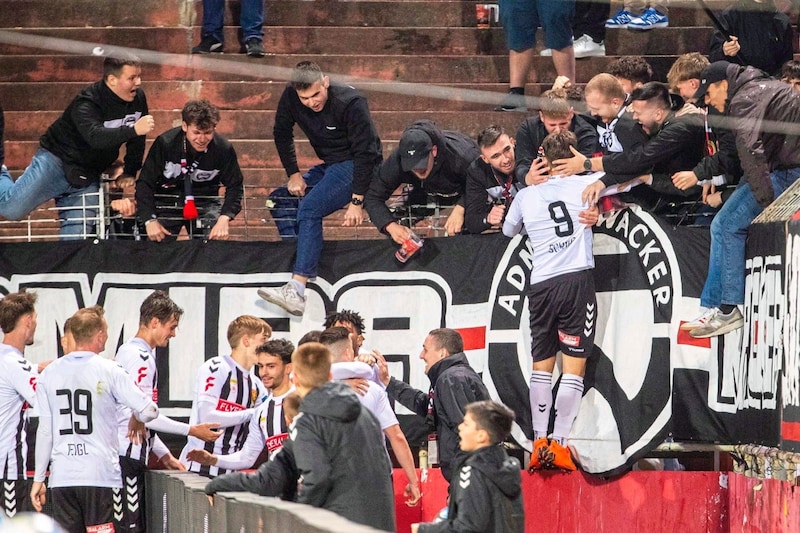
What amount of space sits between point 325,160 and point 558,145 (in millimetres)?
2447

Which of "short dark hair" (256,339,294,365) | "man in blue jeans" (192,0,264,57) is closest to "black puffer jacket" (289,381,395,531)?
"short dark hair" (256,339,294,365)

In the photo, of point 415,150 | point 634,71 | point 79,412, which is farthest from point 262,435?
point 634,71

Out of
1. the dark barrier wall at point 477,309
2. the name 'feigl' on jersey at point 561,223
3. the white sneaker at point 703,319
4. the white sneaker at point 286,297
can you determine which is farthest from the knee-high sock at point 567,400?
the white sneaker at point 286,297

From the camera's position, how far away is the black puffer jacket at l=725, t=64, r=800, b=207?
33.3 ft

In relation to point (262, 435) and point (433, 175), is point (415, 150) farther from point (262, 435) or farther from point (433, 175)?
point (262, 435)

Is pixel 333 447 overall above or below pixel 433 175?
below

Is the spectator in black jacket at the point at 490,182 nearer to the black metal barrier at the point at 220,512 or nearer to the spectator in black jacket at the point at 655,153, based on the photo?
the spectator in black jacket at the point at 655,153

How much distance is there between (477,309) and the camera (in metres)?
11.9

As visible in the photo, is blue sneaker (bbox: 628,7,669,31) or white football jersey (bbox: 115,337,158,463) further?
blue sneaker (bbox: 628,7,669,31)

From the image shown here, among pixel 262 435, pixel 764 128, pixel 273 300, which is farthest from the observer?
pixel 273 300

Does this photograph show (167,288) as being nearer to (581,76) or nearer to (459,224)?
(459,224)

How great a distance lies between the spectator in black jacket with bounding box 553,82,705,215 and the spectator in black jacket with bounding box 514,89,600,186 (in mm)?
270

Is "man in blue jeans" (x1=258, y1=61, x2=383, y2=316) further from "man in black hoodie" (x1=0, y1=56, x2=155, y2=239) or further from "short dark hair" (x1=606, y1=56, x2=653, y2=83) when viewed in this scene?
"short dark hair" (x1=606, y1=56, x2=653, y2=83)

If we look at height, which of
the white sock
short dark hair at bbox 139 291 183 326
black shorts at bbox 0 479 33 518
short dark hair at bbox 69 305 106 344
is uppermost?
the white sock
